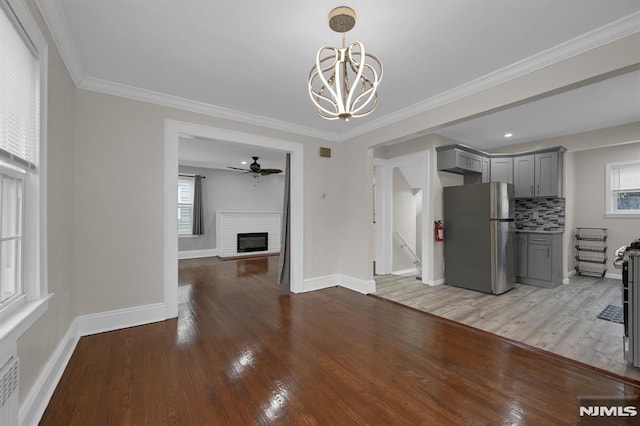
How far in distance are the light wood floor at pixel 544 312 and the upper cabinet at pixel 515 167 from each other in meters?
1.72

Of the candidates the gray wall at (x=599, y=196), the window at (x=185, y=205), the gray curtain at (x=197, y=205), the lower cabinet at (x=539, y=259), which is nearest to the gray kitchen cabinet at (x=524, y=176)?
the lower cabinet at (x=539, y=259)

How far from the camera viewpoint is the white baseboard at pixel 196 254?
7.45 m

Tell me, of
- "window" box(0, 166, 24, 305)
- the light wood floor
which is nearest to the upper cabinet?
the light wood floor

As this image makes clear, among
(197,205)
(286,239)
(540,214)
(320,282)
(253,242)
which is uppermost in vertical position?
(197,205)

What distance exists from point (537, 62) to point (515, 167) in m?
3.34

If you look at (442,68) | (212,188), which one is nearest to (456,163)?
(442,68)

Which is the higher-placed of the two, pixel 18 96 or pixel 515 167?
pixel 515 167

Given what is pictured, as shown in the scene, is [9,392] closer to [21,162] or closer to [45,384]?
[45,384]

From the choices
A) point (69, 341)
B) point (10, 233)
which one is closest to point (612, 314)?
point (10, 233)

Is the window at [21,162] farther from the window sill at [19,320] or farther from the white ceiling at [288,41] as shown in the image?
the white ceiling at [288,41]

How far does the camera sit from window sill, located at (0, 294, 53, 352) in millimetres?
1247

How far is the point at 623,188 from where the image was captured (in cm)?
512

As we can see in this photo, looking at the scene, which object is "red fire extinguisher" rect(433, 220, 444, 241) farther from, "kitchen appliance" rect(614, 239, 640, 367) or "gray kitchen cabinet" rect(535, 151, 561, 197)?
"kitchen appliance" rect(614, 239, 640, 367)

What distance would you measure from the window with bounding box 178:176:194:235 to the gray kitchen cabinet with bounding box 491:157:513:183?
7.37 meters
